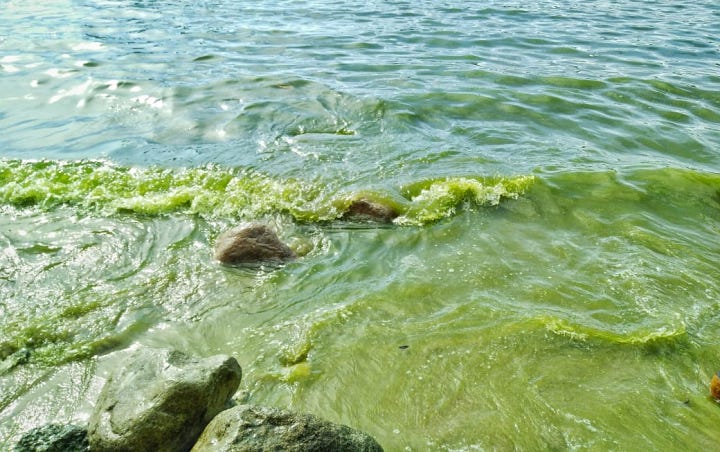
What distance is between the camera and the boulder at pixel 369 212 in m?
5.75

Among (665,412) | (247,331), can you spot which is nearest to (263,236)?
(247,331)

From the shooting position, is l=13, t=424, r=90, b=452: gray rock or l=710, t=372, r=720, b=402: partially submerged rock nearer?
l=13, t=424, r=90, b=452: gray rock

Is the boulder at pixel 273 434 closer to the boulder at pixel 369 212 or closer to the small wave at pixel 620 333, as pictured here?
the small wave at pixel 620 333

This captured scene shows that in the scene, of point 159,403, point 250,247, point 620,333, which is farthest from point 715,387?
point 250,247

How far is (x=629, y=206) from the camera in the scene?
20.2 ft

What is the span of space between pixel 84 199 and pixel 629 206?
588 centimetres

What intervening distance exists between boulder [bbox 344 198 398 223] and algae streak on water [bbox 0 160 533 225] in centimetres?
10

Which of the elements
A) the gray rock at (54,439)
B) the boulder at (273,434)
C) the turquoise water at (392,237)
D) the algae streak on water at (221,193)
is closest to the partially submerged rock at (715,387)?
the turquoise water at (392,237)

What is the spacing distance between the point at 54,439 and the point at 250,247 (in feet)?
7.36

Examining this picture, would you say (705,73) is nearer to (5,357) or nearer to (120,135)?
(120,135)

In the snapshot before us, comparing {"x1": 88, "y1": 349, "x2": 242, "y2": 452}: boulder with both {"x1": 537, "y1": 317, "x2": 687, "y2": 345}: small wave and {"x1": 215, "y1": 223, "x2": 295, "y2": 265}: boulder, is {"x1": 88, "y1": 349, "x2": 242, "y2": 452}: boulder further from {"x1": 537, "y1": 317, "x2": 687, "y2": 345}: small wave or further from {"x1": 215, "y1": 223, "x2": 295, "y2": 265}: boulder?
{"x1": 537, "y1": 317, "x2": 687, "y2": 345}: small wave

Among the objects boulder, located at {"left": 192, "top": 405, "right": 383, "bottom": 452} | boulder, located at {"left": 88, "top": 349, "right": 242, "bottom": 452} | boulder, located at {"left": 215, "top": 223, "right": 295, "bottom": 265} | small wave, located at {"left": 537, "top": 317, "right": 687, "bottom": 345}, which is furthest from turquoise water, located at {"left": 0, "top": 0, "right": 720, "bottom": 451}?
boulder, located at {"left": 192, "top": 405, "right": 383, "bottom": 452}

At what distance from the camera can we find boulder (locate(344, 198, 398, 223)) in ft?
18.9

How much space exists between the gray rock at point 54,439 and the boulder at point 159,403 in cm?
10
